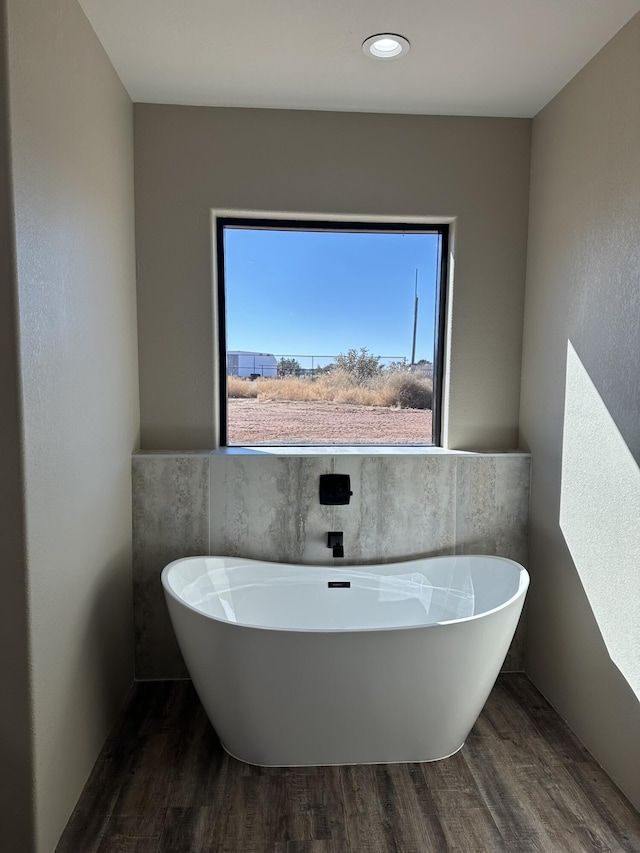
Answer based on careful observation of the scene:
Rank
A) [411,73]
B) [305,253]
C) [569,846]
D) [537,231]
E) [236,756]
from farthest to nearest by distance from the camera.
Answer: [305,253], [537,231], [411,73], [236,756], [569,846]

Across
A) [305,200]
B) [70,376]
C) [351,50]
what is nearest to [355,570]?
[70,376]

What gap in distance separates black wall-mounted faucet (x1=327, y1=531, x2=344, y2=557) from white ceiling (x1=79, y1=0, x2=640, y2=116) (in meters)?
1.89

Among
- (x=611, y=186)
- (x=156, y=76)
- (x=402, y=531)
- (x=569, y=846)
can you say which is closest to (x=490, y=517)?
(x=402, y=531)

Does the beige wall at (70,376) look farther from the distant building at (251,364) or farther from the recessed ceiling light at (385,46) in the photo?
the recessed ceiling light at (385,46)

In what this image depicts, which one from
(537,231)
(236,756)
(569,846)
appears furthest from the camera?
(537,231)

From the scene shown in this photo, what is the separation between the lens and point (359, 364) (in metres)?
2.88

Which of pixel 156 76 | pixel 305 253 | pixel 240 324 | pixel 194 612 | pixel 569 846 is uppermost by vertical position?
pixel 156 76

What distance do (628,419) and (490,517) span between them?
916mm

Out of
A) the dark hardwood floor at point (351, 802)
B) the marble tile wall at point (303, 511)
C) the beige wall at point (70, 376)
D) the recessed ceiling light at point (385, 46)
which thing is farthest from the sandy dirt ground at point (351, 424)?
the recessed ceiling light at point (385, 46)

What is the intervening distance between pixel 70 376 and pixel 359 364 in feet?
4.76

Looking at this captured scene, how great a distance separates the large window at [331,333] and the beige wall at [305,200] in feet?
0.51

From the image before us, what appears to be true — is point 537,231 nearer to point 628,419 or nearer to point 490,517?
point 628,419

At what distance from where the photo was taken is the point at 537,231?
2.62 meters

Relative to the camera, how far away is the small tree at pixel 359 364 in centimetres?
288
